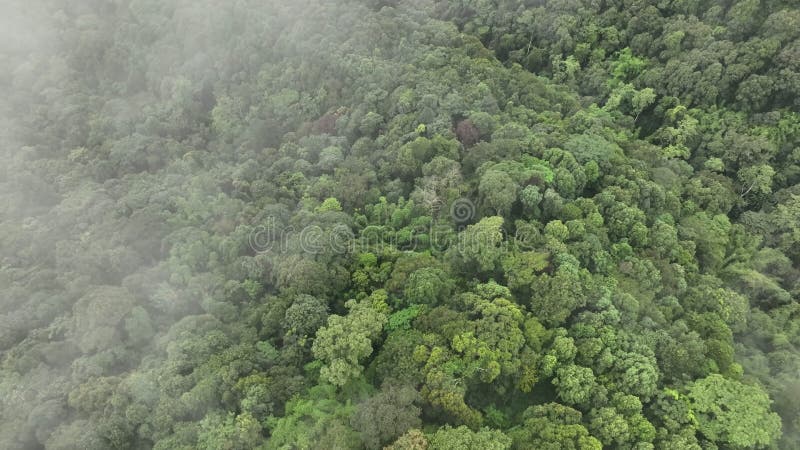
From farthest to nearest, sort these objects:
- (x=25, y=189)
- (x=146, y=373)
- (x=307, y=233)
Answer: (x=25, y=189) < (x=307, y=233) < (x=146, y=373)

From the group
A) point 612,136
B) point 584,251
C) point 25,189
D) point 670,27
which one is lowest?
point 25,189

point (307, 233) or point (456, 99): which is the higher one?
point (456, 99)

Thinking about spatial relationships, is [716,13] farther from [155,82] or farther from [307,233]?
[155,82]

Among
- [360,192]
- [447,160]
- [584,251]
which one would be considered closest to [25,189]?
[360,192]

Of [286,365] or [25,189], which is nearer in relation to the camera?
[286,365]

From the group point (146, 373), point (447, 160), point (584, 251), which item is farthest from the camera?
point (447, 160)

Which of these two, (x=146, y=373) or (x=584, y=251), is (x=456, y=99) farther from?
(x=146, y=373)

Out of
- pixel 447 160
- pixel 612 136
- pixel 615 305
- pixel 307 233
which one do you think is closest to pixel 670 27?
pixel 612 136
